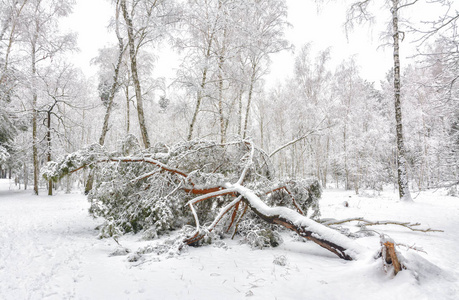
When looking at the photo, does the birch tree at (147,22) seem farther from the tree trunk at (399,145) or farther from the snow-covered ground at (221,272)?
the tree trunk at (399,145)

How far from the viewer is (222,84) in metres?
10.5

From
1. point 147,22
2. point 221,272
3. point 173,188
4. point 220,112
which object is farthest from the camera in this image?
point 220,112

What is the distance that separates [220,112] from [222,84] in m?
1.72

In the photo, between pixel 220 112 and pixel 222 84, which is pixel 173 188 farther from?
pixel 222 84

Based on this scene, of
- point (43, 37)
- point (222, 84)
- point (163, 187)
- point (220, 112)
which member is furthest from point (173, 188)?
point (43, 37)

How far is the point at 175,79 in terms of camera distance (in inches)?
292

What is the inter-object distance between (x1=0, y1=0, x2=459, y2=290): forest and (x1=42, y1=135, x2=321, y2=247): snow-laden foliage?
0.03 meters

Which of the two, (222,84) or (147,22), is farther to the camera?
(222,84)

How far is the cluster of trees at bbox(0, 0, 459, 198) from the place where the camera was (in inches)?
249

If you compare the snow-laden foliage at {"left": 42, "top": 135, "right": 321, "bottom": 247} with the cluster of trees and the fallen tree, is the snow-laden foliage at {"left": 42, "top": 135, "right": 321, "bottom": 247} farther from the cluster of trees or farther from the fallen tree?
the cluster of trees

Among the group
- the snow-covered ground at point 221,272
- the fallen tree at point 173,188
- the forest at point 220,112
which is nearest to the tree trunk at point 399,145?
the forest at point 220,112

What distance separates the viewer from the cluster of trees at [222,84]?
633 cm

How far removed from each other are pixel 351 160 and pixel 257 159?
47.2ft

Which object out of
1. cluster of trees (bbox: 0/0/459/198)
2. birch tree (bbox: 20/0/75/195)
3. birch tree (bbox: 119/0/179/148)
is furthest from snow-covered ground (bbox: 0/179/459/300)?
birch tree (bbox: 20/0/75/195)
